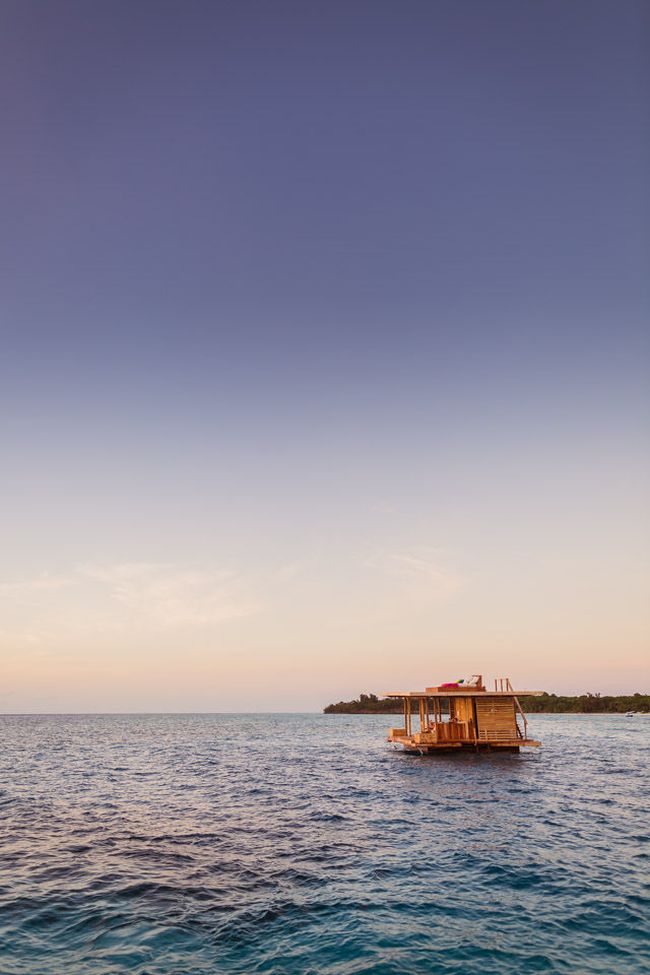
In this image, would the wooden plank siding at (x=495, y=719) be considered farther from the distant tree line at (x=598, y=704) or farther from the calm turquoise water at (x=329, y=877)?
the distant tree line at (x=598, y=704)

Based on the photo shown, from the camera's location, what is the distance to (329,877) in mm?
17859

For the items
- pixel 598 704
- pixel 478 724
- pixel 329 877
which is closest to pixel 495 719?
pixel 478 724

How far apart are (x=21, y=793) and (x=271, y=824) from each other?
19.1 meters

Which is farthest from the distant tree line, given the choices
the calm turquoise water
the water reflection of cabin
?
the calm turquoise water

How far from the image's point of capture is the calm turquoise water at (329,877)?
41.5 ft

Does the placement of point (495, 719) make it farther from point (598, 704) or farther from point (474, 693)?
point (598, 704)

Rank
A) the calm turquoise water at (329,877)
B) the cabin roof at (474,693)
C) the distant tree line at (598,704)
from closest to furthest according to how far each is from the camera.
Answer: the calm turquoise water at (329,877) < the cabin roof at (474,693) < the distant tree line at (598,704)

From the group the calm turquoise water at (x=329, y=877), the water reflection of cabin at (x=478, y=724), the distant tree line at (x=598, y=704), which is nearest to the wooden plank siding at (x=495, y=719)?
the water reflection of cabin at (x=478, y=724)

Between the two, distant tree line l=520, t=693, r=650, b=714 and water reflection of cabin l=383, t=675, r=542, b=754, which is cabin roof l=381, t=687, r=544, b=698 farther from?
distant tree line l=520, t=693, r=650, b=714

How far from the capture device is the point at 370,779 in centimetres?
3941

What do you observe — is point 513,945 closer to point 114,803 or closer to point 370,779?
point 114,803

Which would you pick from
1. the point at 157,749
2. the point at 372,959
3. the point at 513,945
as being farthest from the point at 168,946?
the point at 157,749

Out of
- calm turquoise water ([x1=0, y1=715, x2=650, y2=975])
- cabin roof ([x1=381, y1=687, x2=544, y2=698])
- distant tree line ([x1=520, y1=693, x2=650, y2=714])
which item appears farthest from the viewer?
distant tree line ([x1=520, y1=693, x2=650, y2=714])

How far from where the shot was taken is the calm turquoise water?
12641mm
